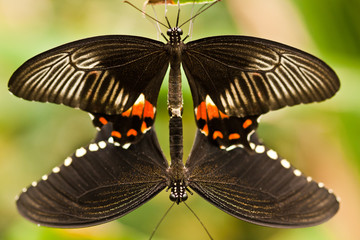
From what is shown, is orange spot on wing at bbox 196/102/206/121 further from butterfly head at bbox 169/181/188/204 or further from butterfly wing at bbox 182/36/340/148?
butterfly head at bbox 169/181/188/204

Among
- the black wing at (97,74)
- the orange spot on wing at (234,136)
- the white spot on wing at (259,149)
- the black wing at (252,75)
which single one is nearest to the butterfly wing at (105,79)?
the black wing at (97,74)

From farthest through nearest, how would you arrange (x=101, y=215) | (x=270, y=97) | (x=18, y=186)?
1. (x=18, y=186)
2. (x=101, y=215)
3. (x=270, y=97)

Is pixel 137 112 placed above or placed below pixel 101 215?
above

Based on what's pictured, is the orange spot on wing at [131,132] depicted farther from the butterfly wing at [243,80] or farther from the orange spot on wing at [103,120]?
the butterfly wing at [243,80]

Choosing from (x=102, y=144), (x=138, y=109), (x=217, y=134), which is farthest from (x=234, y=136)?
(x=102, y=144)

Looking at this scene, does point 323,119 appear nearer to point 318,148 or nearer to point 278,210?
point 318,148

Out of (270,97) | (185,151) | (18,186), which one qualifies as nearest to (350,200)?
(185,151)

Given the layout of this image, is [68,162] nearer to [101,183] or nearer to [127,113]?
[101,183]

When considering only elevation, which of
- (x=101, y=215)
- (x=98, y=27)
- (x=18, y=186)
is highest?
(x=98, y=27)
